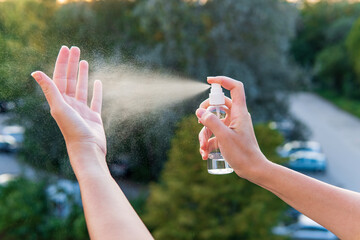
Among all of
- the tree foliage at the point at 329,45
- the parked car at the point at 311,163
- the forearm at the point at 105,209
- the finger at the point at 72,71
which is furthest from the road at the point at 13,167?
the tree foliage at the point at 329,45

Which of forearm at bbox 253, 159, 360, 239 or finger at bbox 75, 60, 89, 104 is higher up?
finger at bbox 75, 60, 89, 104

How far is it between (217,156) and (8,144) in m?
4.02

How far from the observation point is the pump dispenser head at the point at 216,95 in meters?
1.22

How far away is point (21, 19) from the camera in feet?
13.3

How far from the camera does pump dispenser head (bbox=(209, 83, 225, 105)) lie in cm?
122

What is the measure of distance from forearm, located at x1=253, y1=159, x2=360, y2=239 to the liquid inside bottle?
37cm

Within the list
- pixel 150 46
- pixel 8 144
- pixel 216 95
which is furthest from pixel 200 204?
pixel 216 95

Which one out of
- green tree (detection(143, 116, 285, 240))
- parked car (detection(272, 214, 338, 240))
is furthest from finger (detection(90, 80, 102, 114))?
parked car (detection(272, 214, 338, 240))

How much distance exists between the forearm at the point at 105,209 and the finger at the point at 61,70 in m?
0.38

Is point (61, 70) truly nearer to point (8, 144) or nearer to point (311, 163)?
point (8, 144)

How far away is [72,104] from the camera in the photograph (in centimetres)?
116

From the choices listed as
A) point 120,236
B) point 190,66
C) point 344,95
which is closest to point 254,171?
point 120,236

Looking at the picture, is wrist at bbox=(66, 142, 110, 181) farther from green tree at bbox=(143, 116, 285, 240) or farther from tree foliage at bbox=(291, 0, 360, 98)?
tree foliage at bbox=(291, 0, 360, 98)

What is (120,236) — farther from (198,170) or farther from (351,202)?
(198,170)
